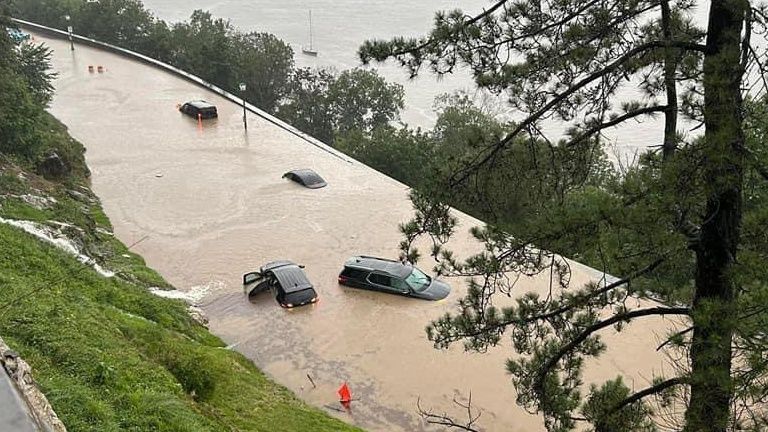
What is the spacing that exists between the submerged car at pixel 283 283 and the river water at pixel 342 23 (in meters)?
28.8

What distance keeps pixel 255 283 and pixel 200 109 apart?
16327mm

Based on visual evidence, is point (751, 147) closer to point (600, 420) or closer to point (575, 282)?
point (600, 420)

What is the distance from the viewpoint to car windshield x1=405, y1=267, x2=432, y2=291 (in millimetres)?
16328

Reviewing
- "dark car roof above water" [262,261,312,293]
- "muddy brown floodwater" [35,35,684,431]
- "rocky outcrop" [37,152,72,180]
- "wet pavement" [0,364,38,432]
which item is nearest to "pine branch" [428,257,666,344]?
"wet pavement" [0,364,38,432]

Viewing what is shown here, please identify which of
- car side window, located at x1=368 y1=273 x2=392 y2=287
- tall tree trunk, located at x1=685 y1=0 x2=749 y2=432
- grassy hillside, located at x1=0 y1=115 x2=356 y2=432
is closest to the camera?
tall tree trunk, located at x1=685 y1=0 x2=749 y2=432

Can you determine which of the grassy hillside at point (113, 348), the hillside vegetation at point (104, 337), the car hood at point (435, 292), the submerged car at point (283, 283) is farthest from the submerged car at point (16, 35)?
the car hood at point (435, 292)

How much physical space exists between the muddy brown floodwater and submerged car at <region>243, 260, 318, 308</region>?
0.24 metres

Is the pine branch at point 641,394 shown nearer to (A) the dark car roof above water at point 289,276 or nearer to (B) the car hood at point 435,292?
(B) the car hood at point 435,292

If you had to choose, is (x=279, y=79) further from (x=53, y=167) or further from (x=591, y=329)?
(x=591, y=329)

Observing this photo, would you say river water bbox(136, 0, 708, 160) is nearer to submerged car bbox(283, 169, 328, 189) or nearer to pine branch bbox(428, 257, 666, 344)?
submerged car bbox(283, 169, 328, 189)

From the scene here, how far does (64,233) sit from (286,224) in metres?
6.74

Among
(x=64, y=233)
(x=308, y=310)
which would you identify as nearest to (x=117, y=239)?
(x=64, y=233)

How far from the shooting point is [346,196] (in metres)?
22.8

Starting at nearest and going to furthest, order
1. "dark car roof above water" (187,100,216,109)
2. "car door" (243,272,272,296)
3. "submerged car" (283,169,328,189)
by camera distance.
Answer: "car door" (243,272,272,296)
"submerged car" (283,169,328,189)
"dark car roof above water" (187,100,216,109)
